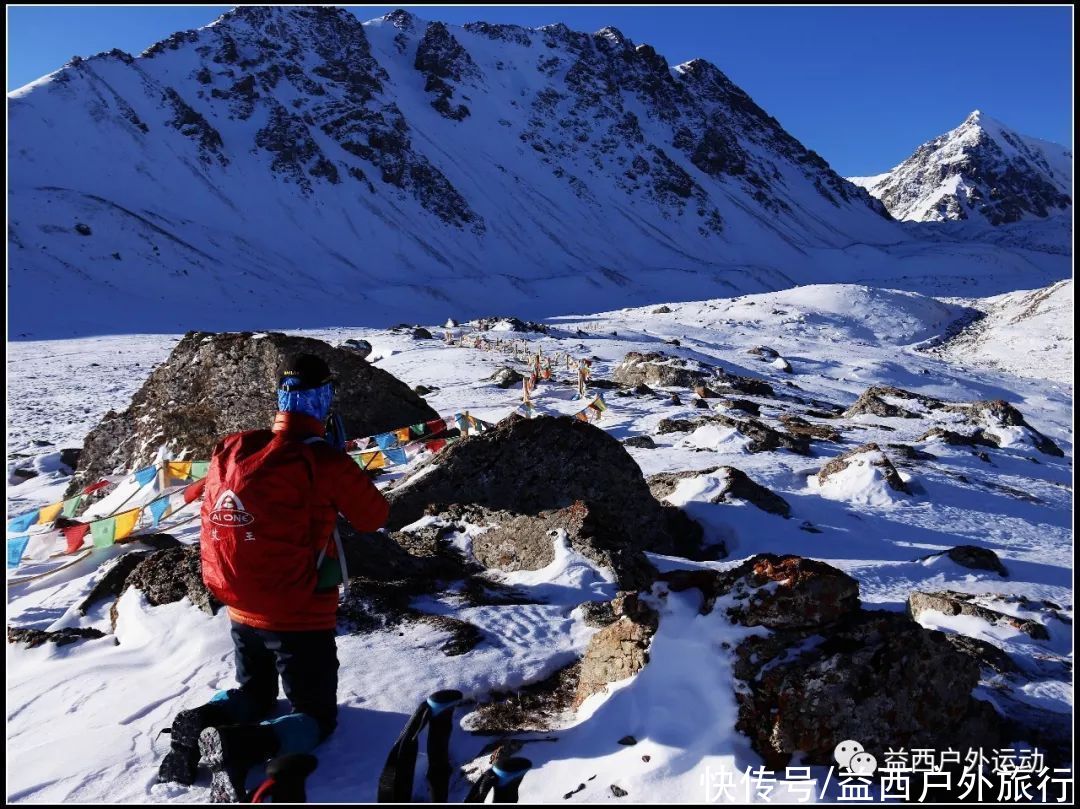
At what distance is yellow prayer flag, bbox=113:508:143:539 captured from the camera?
21.4 feet

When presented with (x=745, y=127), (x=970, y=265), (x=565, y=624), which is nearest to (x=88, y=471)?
(x=565, y=624)

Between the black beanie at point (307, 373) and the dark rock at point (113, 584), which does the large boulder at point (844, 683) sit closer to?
the black beanie at point (307, 373)

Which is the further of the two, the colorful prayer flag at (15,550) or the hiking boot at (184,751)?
the colorful prayer flag at (15,550)

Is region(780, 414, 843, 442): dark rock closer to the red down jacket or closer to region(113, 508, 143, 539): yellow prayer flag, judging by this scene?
region(113, 508, 143, 539): yellow prayer flag

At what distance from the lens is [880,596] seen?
600 cm

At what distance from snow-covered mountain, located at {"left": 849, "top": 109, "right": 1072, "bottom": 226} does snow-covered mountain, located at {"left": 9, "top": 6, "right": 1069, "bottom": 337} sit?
37800mm

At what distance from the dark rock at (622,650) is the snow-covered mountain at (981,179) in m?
162

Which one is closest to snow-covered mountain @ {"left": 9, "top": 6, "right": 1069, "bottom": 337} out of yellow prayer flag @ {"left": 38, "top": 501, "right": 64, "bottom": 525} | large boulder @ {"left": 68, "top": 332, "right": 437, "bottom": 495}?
large boulder @ {"left": 68, "top": 332, "right": 437, "bottom": 495}

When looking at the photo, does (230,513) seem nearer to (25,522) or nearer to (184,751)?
(184,751)

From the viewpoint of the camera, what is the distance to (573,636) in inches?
170

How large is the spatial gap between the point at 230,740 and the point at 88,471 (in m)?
8.04

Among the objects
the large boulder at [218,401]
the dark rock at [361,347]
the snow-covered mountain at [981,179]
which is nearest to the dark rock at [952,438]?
the large boulder at [218,401]

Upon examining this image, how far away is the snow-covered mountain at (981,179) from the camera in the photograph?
464 feet

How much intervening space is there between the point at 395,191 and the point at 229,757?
79846 mm
